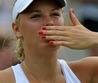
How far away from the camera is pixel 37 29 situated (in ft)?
9.43

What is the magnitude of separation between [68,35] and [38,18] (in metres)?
0.26

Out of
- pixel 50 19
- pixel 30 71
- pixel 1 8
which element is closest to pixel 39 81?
pixel 30 71

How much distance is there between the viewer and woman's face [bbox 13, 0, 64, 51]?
2861mm

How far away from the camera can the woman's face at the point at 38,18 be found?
9.38ft

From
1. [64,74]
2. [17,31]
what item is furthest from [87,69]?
[17,31]

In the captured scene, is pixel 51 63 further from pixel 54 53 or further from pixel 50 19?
pixel 50 19

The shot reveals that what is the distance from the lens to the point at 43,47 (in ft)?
9.34

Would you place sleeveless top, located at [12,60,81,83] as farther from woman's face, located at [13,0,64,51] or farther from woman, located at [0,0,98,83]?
woman's face, located at [13,0,64,51]

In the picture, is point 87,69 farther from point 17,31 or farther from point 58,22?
point 17,31

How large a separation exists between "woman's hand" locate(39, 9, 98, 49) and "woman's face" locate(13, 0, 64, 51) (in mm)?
76

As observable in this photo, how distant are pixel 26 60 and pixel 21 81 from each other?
0.18 meters

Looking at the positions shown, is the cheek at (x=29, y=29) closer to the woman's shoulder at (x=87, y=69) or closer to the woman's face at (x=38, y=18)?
the woman's face at (x=38, y=18)

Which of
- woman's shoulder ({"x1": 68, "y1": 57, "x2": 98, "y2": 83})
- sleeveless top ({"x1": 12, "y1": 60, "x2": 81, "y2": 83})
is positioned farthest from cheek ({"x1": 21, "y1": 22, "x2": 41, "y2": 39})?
woman's shoulder ({"x1": 68, "y1": 57, "x2": 98, "y2": 83})

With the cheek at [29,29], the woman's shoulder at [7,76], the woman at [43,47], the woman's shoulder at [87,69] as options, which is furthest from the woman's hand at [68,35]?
the woman's shoulder at [7,76]
